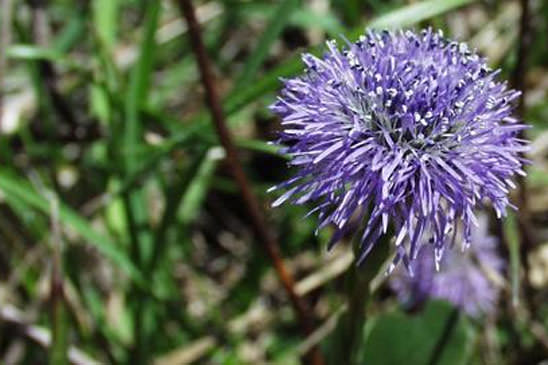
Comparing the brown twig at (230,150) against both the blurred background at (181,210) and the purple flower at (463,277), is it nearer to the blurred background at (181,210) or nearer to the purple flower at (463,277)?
the blurred background at (181,210)

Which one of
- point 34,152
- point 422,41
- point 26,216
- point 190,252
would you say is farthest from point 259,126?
Answer: point 422,41

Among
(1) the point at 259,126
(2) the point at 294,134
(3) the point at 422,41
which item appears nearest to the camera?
(2) the point at 294,134

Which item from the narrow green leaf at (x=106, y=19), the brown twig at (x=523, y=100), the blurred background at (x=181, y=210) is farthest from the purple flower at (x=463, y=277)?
the narrow green leaf at (x=106, y=19)

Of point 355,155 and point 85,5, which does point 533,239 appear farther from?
point 85,5

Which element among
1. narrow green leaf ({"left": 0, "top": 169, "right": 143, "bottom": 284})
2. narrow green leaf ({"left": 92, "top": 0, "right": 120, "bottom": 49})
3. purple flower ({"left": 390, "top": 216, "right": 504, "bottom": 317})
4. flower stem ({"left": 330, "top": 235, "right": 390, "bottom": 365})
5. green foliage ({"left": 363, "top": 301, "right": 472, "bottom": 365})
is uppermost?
narrow green leaf ({"left": 92, "top": 0, "right": 120, "bottom": 49})

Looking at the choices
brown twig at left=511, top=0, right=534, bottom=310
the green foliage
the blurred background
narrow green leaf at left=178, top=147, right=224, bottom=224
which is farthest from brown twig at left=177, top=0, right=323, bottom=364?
narrow green leaf at left=178, top=147, right=224, bottom=224

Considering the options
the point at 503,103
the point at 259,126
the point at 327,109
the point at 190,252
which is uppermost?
the point at 327,109

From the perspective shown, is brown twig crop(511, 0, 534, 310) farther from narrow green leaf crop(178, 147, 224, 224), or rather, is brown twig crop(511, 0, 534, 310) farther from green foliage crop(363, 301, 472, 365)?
narrow green leaf crop(178, 147, 224, 224)

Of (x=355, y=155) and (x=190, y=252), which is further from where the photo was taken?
(x=190, y=252)
